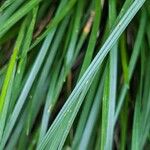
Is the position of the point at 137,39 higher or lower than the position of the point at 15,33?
lower

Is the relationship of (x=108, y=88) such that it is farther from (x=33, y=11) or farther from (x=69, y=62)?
(x=33, y=11)

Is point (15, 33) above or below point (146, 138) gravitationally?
above

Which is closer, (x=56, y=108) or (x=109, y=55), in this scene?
(x=109, y=55)

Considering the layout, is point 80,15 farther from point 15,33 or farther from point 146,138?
point 146,138

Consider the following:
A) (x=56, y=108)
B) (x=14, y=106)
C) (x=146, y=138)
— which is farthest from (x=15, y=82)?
(x=146, y=138)

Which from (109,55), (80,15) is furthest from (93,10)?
(109,55)

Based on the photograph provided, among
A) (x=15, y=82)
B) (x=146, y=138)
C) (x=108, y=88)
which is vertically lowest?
(x=146, y=138)

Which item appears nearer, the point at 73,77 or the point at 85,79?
the point at 85,79

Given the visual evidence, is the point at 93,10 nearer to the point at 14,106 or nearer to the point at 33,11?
the point at 33,11
